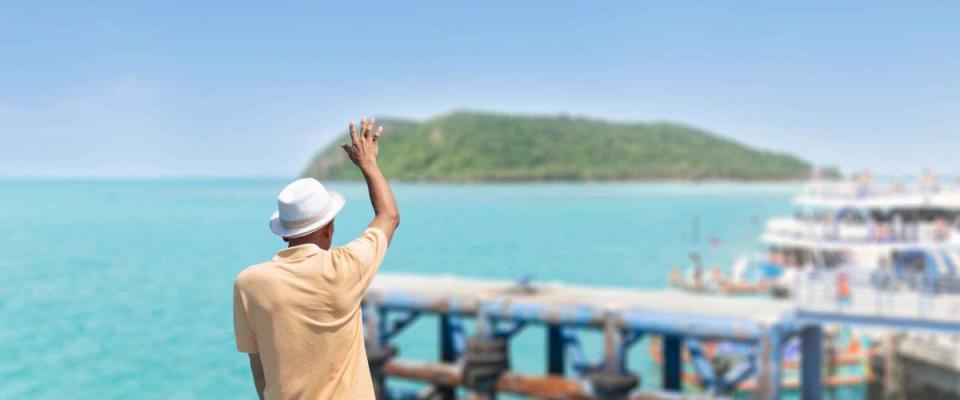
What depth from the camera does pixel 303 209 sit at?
8.73 feet

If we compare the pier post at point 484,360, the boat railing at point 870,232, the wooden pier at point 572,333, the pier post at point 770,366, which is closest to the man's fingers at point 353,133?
the wooden pier at point 572,333

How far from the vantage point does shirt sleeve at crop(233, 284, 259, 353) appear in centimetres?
260

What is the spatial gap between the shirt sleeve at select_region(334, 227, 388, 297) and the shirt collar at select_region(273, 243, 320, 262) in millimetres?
88

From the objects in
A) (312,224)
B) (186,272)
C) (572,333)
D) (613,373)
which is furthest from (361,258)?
(186,272)

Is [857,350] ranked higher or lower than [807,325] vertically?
lower

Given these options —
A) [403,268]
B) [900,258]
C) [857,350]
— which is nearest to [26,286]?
[857,350]

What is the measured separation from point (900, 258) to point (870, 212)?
3.68m

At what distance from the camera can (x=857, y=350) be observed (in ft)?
68.7

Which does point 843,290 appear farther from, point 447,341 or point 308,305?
point 308,305

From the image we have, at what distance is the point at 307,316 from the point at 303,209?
1.09 ft

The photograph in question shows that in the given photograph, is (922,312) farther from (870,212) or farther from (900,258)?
(870,212)

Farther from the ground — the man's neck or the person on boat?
the man's neck

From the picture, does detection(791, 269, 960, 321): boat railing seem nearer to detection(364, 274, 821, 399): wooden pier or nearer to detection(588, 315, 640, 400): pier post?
detection(364, 274, 821, 399): wooden pier

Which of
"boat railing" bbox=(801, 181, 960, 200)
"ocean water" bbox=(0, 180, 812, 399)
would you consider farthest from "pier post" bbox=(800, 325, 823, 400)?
"boat railing" bbox=(801, 181, 960, 200)
